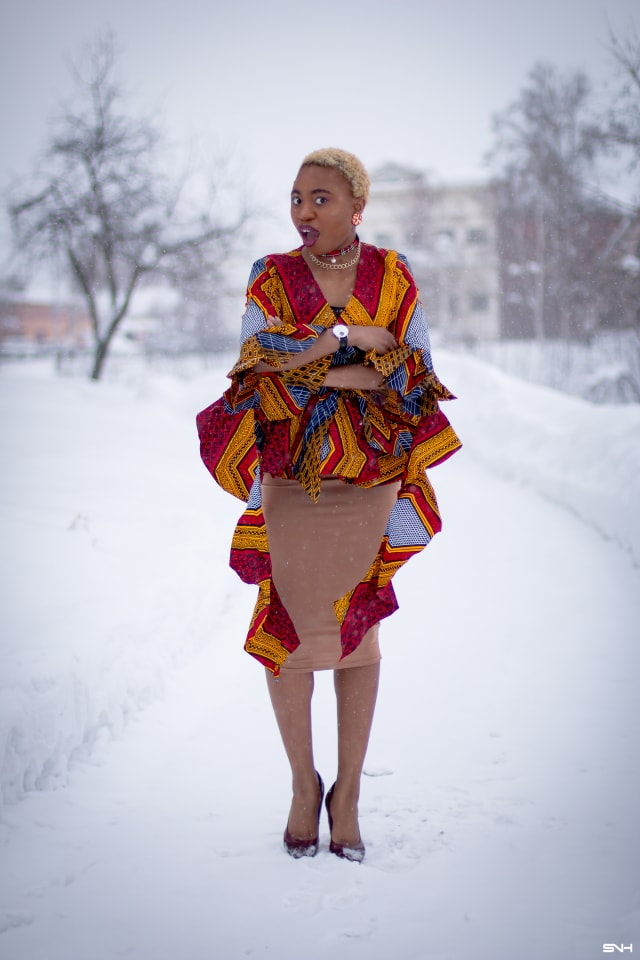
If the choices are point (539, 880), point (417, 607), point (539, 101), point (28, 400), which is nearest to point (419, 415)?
point (539, 880)

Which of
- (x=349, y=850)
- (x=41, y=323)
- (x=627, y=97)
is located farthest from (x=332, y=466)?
(x=41, y=323)

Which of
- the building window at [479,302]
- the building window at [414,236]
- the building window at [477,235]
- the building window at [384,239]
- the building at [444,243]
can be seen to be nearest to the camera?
the building window at [477,235]

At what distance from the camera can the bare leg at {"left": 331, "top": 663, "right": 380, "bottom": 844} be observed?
6.01ft

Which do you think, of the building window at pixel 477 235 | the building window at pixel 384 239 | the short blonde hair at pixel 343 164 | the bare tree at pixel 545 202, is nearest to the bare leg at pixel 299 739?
the short blonde hair at pixel 343 164

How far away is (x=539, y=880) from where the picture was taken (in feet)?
5.70

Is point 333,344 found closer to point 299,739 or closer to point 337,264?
point 337,264

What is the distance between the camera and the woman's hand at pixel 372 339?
1.72 metres

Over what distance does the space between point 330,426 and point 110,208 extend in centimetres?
1339

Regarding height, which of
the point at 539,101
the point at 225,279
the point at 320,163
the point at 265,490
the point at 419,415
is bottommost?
the point at 265,490

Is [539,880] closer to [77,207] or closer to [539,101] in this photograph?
[77,207]

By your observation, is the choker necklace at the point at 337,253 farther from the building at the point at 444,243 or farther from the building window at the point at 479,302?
the building window at the point at 479,302

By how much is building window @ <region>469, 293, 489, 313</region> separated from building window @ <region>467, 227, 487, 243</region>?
1.30 meters

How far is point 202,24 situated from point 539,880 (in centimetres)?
529

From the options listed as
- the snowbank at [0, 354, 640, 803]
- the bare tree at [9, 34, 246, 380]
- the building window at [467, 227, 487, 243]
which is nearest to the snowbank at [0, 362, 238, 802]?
the snowbank at [0, 354, 640, 803]
